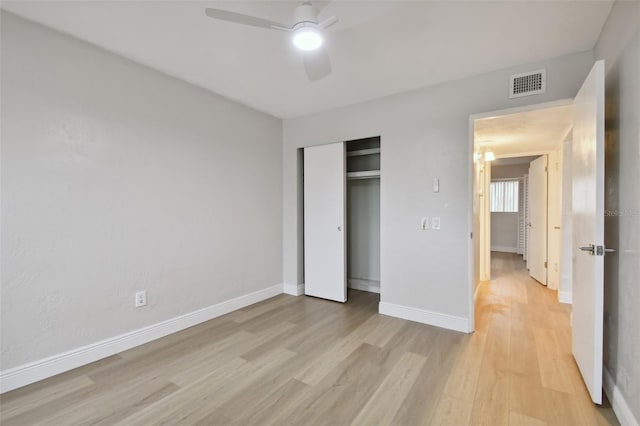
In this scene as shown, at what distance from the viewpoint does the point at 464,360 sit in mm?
2271

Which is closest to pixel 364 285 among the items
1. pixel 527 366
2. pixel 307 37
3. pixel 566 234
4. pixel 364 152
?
pixel 364 152

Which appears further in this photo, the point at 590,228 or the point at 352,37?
the point at 352,37

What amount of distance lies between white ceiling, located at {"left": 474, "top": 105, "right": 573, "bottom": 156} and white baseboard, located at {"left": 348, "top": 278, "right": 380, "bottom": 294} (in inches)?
94.4

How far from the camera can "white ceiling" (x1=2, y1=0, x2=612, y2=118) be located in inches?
71.3

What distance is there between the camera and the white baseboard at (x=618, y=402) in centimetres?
148

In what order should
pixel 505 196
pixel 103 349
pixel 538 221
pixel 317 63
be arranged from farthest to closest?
pixel 505 196 < pixel 538 221 < pixel 103 349 < pixel 317 63

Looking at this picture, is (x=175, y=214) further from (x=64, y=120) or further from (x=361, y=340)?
(x=361, y=340)

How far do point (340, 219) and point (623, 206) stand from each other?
2478 mm

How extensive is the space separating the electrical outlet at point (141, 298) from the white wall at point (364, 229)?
2738 millimetres

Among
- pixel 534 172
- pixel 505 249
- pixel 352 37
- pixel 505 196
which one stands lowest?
pixel 505 249

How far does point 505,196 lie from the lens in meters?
7.69

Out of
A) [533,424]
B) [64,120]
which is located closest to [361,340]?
[533,424]

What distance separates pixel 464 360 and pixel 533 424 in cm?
67

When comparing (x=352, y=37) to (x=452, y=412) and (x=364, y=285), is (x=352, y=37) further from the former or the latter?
(x=364, y=285)
